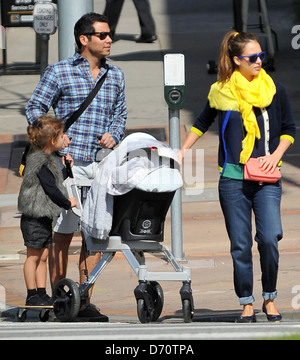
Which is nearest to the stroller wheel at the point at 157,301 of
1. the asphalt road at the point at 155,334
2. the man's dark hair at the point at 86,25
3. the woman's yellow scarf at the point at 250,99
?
the asphalt road at the point at 155,334

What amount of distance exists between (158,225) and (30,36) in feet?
53.1

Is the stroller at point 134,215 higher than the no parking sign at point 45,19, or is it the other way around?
the no parking sign at point 45,19

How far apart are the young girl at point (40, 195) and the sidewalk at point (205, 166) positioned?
0.51 m

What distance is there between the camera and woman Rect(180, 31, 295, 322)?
739 centimetres

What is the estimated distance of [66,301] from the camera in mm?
7699

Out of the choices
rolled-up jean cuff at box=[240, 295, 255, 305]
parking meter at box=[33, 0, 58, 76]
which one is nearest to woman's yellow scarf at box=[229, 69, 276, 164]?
rolled-up jean cuff at box=[240, 295, 255, 305]

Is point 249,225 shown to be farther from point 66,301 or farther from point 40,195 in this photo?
point 40,195

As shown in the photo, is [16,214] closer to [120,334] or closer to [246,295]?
[246,295]

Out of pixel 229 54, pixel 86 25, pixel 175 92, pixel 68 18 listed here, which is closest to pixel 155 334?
pixel 229 54

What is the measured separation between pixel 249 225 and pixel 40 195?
1.57 meters

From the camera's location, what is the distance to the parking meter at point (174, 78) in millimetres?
9414

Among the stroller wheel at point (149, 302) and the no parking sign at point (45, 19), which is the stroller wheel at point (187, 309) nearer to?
the stroller wheel at point (149, 302)

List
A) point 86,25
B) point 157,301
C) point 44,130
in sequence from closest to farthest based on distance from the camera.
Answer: point 157,301 < point 44,130 < point 86,25

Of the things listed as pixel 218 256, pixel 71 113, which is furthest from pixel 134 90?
pixel 71 113
